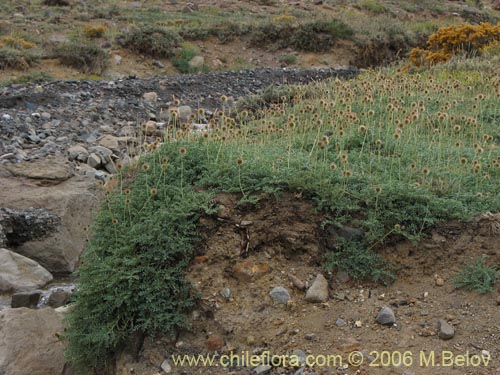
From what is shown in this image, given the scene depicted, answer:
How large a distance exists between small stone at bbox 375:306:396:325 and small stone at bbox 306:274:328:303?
1.24ft

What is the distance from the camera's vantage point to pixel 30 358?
174 inches

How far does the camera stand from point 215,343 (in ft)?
13.0

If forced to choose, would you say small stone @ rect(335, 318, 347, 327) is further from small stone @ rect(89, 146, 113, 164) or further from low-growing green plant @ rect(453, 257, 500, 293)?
small stone @ rect(89, 146, 113, 164)

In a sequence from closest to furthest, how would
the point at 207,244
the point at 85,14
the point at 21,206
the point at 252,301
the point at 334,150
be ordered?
the point at 252,301 → the point at 207,244 → the point at 334,150 → the point at 21,206 → the point at 85,14

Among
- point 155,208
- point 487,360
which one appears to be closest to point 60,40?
point 155,208

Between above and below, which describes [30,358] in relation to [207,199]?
below

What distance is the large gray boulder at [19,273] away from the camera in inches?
231

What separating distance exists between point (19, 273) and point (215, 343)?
284 centimetres

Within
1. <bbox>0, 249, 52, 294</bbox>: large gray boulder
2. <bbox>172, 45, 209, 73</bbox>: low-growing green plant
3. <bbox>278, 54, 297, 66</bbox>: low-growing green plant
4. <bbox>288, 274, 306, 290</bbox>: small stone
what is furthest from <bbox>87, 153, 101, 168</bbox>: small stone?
<bbox>278, 54, 297, 66</bbox>: low-growing green plant

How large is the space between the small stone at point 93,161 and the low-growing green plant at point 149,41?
32.0ft

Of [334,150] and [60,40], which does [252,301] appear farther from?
[60,40]

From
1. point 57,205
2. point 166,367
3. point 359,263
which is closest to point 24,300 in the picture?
point 57,205

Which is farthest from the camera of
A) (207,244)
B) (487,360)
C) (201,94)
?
(201,94)

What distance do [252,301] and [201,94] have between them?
27.8 ft
